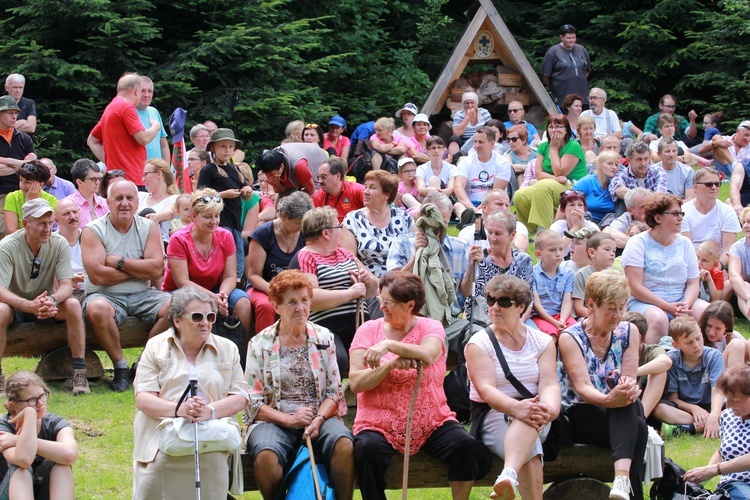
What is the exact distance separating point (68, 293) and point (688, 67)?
14.4 meters

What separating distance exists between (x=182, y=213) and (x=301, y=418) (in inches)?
133

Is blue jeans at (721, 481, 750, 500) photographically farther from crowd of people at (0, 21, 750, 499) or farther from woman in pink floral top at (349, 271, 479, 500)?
woman in pink floral top at (349, 271, 479, 500)

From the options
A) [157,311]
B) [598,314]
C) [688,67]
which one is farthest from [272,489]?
[688,67]

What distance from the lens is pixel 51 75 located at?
13.2 metres

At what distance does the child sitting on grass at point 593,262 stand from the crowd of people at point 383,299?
0.06 ft

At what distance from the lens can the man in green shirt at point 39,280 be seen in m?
7.21

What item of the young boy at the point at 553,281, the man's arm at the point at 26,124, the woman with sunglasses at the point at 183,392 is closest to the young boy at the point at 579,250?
the young boy at the point at 553,281

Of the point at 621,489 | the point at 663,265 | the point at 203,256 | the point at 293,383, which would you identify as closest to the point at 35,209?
the point at 203,256

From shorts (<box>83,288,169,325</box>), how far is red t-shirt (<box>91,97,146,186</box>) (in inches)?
104

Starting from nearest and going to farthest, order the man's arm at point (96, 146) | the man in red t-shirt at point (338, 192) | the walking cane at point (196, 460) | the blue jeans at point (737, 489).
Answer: the walking cane at point (196, 460), the blue jeans at point (737, 489), the man in red t-shirt at point (338, 192), the man's arm at point (96, 146)

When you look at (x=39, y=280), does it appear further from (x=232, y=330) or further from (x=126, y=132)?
(x=126, y=132)

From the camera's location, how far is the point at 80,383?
7.31 m

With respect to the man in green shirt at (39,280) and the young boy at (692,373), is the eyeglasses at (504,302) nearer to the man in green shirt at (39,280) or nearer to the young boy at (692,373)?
the young boy at (692,373)

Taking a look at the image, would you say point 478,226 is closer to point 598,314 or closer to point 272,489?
A: point 598,314
